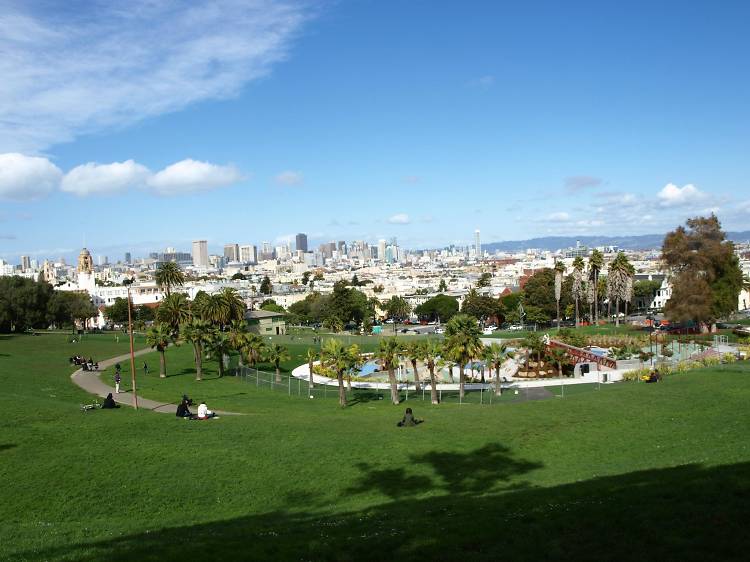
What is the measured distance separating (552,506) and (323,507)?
5603mm

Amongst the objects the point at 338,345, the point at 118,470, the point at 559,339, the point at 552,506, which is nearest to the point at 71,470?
the point at 118,470

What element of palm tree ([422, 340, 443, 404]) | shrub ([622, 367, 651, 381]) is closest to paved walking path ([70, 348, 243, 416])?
palm tree ([422, 340, 443, 404])

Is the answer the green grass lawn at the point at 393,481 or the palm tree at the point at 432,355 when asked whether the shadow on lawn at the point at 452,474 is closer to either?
the green grass lawn at the point at 393,481

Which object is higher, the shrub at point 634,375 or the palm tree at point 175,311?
the palm tree at point 175,311

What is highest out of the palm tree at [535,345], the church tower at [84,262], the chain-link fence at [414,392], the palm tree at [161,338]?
the church tower at [84,262]

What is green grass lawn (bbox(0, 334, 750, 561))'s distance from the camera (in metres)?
11.5

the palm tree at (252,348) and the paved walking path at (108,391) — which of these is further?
the palm tree at (252,348)

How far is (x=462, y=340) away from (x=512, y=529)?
26034mm

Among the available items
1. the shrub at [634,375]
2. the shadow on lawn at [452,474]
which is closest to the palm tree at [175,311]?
the shrub at [634,375]

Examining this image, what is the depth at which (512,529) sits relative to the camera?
11891 millimetres

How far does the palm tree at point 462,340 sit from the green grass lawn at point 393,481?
723 centimetres

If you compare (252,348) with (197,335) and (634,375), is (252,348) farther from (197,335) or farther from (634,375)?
(634,375)

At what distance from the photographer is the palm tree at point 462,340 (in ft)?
123

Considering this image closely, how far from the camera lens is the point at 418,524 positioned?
12.8 m
